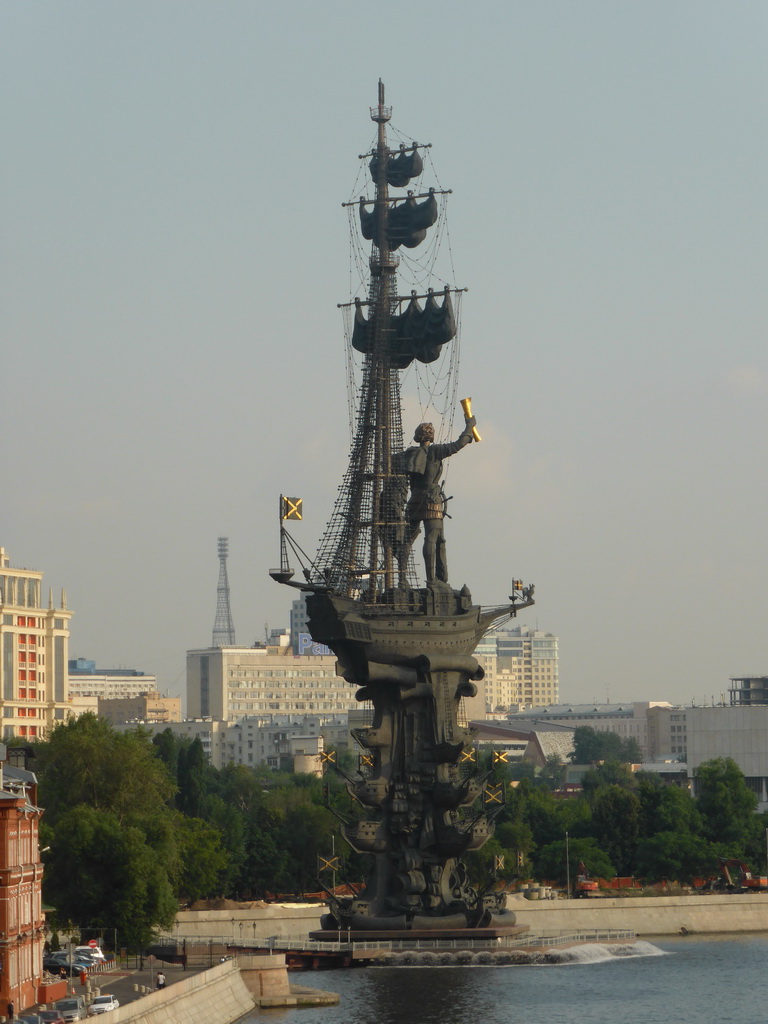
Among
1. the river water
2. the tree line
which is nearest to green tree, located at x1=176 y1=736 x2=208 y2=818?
the tree line

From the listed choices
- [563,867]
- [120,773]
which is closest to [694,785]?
[563,867]

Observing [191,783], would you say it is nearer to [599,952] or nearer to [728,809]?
[728,809]

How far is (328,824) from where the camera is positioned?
416ft

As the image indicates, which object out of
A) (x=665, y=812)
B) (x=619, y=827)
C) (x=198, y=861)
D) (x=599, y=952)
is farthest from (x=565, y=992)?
(x=619, y=827)

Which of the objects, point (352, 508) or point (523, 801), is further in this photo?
point (523, 801)

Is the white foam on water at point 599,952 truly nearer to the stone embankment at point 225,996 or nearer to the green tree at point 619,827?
the stone embankment at point 225,996

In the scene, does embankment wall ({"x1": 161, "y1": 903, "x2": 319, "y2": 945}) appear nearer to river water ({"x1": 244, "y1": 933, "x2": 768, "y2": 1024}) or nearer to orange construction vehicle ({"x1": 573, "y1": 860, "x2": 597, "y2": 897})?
river water ({"x1": 244, "y1": 933, "x2": 768, "y2": 1024})

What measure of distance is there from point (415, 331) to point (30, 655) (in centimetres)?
5971

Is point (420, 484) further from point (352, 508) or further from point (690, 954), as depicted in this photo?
point (690, 954)

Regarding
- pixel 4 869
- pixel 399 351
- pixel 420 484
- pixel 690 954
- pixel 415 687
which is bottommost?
pixel 690 954

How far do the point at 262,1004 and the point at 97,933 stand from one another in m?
10.2

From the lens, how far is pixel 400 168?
105 metres

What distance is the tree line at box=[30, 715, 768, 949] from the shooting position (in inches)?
3233

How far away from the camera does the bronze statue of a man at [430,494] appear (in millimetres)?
95250
